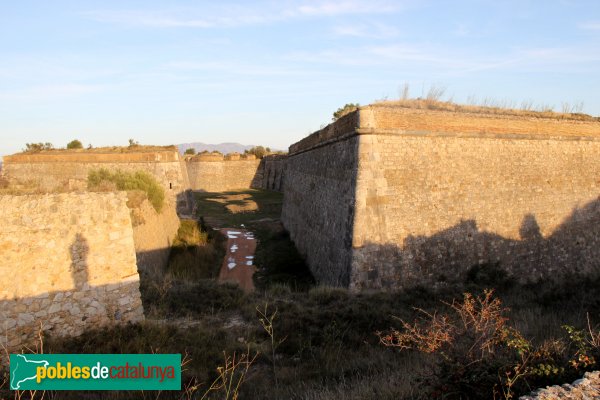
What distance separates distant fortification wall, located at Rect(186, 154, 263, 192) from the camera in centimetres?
4153

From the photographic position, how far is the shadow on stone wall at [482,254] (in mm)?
9836

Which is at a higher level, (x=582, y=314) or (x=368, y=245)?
(x=368, y=245)

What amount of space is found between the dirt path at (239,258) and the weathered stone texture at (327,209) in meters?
2.21

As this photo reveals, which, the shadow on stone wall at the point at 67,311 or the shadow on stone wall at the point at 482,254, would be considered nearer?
the shadow on stone wall at the point at 67,311

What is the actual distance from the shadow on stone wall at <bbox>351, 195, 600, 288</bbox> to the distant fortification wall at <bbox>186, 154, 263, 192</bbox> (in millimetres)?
33667

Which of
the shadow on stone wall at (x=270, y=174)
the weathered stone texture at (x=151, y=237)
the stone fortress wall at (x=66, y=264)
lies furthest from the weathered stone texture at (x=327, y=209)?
the shadow on stone wall at (x=270, y=174)

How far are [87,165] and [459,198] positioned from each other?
62.7ft

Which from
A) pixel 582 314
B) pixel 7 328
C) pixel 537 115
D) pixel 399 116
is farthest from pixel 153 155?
pixel 582 314

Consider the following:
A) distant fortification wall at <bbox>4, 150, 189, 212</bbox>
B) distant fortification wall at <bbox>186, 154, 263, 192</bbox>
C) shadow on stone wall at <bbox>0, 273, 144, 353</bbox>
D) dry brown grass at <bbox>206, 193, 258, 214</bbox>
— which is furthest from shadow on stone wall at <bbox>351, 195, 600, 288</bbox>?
distant fortification wall at <bbox>186, 154, 263, 192</bbox>

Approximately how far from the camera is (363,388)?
4180 mm

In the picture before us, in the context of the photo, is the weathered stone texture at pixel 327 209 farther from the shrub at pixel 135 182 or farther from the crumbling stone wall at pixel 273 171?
the crumbling stone wall at pixel 273 171

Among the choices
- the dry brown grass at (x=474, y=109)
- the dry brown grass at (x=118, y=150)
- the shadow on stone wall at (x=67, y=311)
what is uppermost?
the dry brown grass at (x=474, y=109)

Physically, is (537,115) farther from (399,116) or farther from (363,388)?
(363,388)

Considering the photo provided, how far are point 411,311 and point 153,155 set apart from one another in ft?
56.5
